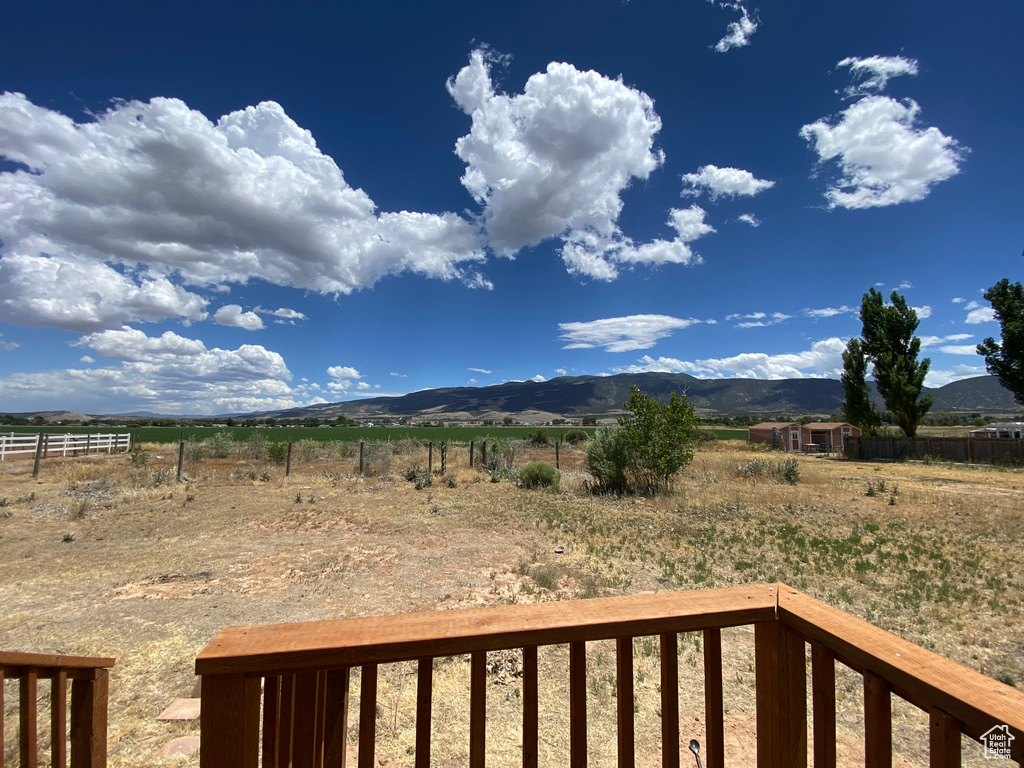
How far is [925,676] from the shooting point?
1.12m

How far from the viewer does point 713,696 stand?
1537 mm

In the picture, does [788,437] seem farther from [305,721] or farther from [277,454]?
[305,721]

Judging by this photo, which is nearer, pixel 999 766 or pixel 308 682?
pixel 308 682

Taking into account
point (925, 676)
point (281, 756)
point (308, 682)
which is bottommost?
point (281, 756)

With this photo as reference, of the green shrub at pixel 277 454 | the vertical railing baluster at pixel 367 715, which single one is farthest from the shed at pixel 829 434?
the vertical railing baluster at pixel 367 715

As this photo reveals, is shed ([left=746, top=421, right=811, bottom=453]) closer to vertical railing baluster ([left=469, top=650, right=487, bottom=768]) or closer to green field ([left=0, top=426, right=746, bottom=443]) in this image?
green field ([left=0, top=426, right=746, bottom=443])

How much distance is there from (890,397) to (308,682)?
40043 mm

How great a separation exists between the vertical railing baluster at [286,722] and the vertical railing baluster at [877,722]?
1.54 meters

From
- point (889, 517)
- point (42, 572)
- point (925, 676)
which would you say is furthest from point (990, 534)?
point (42, 572)

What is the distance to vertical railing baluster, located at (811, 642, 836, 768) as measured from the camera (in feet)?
4.53

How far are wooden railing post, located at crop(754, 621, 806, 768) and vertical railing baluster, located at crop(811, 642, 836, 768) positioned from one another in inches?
1.6

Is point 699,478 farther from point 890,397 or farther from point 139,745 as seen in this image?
point 890,397

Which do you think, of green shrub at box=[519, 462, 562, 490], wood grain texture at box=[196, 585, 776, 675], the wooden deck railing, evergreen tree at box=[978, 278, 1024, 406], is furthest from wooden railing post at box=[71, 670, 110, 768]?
evergreen tree at box=[978, 278, 1024, 406]

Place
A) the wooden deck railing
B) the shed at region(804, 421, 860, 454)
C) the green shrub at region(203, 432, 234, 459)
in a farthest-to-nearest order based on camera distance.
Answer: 1. the shed at region(804, 421, 860, 454)
2. the green shrub at region(203, 432, 234, 459)
3. the wooden deck railing
